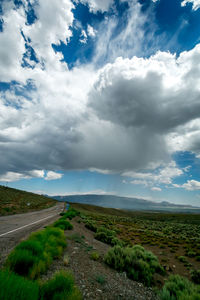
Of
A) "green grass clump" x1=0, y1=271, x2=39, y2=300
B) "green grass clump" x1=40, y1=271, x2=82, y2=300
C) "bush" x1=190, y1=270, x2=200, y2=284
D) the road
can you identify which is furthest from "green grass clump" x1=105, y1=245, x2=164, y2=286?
"green grass clump" x1=0, y1=271, x2=39, y2=300

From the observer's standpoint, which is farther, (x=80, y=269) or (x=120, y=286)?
(x=80, y=269)

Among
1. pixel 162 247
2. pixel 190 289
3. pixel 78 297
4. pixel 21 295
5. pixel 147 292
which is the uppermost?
pixel 21 295

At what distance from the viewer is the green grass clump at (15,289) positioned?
8.09 ft

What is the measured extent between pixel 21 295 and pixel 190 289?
249 inches

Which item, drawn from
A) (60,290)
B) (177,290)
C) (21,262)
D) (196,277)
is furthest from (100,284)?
(196,277)

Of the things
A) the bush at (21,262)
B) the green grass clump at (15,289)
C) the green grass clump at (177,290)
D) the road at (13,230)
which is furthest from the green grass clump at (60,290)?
the green grass clump at (177,290)

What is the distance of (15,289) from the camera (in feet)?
8.57

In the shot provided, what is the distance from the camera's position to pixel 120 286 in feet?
17.6

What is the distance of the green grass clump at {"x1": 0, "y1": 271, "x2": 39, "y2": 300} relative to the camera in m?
2.46

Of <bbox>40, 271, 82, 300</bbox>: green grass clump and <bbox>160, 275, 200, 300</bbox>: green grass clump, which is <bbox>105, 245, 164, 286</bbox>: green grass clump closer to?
<bbox>160, 275, 200, 300</bbox>: green grass clump

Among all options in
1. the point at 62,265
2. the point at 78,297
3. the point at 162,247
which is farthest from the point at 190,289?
the point at 162,247

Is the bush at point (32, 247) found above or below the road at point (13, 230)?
above

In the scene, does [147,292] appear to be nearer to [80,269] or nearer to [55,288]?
[80,269]

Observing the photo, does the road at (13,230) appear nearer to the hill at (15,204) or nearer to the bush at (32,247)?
the bush at (32,247)
